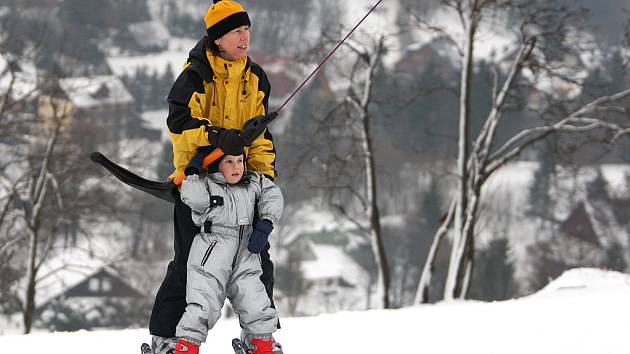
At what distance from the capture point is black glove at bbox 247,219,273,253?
13.2 ft

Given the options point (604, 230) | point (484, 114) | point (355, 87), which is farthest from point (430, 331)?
point (604, 230)

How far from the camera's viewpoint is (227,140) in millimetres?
3893

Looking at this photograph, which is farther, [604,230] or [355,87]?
[604,230]

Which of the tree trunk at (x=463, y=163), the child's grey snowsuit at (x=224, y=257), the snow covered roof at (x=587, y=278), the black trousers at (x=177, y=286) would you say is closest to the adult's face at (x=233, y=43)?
the child's grey snowsuit at (x=224, y=257)

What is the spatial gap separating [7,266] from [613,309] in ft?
54.1

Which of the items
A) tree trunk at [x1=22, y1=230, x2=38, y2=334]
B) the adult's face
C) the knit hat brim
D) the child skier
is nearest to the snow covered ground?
the child skier

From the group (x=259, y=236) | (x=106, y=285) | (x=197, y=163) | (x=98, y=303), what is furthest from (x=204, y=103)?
(x=106, y=285)

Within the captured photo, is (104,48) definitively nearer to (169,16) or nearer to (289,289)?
(169,16)

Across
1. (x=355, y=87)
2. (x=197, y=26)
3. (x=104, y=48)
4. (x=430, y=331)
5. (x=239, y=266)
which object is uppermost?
(x=197, y=26)

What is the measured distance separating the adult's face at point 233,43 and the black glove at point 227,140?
0.43 metres

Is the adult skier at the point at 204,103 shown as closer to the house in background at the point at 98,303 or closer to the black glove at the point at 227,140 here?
the black glove at the point at 227,140

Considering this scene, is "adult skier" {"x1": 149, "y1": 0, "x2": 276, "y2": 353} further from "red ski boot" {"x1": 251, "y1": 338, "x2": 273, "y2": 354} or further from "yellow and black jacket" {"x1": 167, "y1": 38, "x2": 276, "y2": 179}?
"red ski boot" {"x1": 251, "y1": 338, "x2": 273, "y2": 354}

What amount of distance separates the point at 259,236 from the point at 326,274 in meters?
61.9

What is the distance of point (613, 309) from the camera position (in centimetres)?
594
